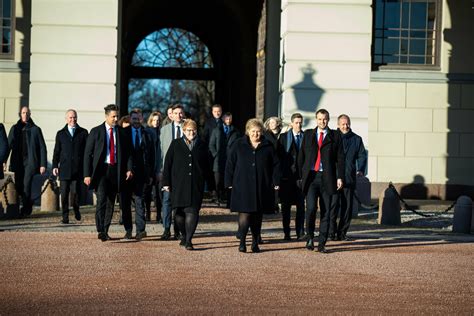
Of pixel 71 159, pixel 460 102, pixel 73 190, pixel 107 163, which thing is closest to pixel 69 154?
pixel 71 159

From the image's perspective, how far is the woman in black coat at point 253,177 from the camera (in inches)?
505

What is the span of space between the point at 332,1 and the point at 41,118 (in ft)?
19.1

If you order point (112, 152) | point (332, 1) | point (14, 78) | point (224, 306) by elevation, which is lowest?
point (224, 306)

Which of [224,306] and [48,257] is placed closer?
[224,306]

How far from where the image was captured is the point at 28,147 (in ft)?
55.6

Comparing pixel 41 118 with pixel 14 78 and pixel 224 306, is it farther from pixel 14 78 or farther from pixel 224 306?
pixel 224 306

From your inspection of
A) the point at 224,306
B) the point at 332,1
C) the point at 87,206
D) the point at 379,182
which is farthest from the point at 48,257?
the point at 379,182

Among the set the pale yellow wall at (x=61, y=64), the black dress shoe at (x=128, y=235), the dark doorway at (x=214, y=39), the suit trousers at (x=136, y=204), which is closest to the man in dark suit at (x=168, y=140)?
the suit trousers at (x=136, y=204)

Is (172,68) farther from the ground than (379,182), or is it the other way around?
(172,68)

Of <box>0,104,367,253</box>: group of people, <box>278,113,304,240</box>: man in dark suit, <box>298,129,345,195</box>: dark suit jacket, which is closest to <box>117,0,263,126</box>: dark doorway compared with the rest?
<box>0,104,367,253</box>: group of people

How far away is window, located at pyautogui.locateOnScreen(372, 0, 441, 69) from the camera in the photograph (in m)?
21.8

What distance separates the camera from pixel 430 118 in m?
21.5

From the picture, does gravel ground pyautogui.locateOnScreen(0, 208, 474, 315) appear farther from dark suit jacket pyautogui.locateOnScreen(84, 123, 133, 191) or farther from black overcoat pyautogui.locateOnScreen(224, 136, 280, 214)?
dark suit jacket pyautogui.locateOnScreen(84, 123, 133, 191)

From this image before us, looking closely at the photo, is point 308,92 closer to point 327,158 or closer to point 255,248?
point 327,158
